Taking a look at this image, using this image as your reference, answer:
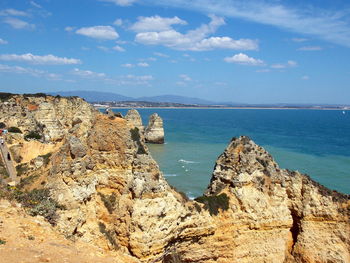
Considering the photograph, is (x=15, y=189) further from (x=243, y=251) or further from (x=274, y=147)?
(x=274, y=147)

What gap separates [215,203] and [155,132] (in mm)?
71244

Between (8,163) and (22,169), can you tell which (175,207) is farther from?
(8,163)

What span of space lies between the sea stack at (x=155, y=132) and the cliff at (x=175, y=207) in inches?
2686

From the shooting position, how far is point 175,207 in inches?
537

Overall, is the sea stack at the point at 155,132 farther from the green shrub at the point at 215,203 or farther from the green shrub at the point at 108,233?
the green shrub at the point at 108,233

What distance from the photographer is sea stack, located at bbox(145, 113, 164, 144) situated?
283 feet

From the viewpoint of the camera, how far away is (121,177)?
48.2ft

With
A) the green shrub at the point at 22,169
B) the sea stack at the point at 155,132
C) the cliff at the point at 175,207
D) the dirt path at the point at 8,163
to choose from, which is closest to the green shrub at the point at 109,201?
the cliff at the point at 175,207

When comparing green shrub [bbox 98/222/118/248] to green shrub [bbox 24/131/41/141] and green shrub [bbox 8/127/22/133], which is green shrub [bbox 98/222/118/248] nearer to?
green shrub [bbox 24/131/41/141]

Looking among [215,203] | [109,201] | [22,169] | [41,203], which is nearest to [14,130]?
[22,169]

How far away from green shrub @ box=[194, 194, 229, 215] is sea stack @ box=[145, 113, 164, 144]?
70184mm

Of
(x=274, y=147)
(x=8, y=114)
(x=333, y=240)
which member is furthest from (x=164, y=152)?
(x=333, y=240)

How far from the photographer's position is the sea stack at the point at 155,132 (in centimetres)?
8631

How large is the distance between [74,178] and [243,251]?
340 inches
